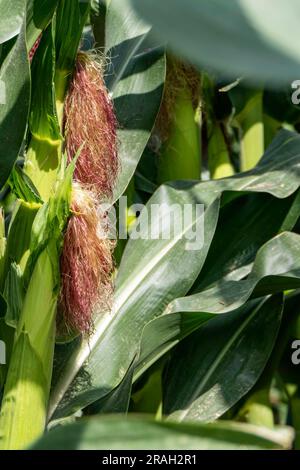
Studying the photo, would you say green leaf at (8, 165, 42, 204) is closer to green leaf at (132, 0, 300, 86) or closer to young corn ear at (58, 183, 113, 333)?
young corn ear at (58, 183, 113, 333)

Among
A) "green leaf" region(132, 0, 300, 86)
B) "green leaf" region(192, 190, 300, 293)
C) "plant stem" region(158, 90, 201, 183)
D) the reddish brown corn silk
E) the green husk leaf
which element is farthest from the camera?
"plant stem" region(158, 90, 201, 183)

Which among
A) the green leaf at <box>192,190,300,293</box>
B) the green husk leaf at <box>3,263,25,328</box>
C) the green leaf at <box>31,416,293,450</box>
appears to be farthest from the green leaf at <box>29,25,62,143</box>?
the green leaf at <box>31,416,293,450</box>

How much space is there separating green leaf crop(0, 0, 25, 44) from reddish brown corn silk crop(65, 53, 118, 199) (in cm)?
10

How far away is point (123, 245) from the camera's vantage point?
123 cm

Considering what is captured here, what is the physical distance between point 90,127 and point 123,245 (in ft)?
1.08

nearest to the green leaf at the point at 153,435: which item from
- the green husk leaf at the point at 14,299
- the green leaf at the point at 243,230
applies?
the green husk leaf at the point at 14,299

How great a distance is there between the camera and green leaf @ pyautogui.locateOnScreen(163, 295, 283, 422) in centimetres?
111

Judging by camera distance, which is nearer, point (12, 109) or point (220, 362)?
point (12, 109)

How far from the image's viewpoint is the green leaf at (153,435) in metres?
0.29

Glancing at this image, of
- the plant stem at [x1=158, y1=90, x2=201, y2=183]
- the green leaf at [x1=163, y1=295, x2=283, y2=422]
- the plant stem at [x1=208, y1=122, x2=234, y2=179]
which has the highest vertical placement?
the plant stem at [x1=208, y1=122, x2=234, y2=179]

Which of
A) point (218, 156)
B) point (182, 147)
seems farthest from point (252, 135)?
point (182, 147)

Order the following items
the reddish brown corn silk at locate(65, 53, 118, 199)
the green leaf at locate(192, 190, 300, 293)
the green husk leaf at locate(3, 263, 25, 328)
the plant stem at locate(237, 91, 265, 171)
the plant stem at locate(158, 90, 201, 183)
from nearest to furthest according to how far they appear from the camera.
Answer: the green husk leaf at locate(3, 263, 25, 328), the reddish brown corn silk at locate(65, 53, 118, 199), the green leaf at locate(192, 190, 300, 293), the plant stem at locate(158, 90, 201, 183), the plant stem at locate(237, 91, 265, 171)

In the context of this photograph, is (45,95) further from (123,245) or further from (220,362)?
(220,362)
